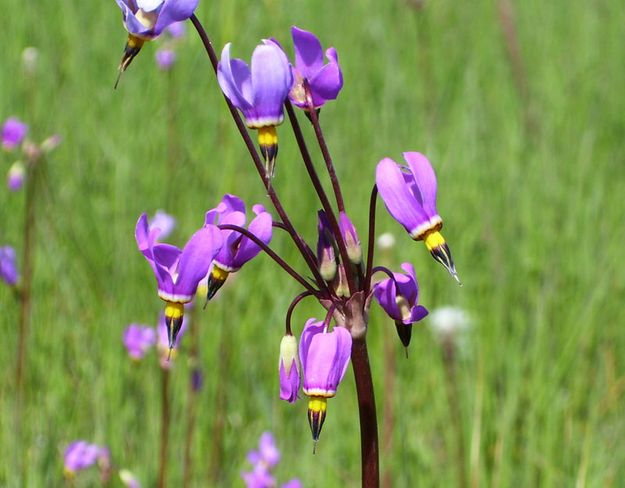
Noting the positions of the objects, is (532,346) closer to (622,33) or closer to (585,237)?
(585,237)

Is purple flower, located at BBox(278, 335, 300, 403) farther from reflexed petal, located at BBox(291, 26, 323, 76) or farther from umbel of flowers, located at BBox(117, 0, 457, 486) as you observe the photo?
reflexed petal, located at BBox(291, 26, 323, 76)

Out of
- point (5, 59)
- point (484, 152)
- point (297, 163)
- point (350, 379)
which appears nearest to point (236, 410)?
point (350, 379)

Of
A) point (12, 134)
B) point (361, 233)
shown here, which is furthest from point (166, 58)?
point (361, 233)

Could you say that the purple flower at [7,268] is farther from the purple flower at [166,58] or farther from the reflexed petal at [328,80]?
the reflexed petal at [328,80]

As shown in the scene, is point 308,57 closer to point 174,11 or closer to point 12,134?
point 174,11

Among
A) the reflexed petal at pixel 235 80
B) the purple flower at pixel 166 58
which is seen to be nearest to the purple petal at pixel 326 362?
the reflexed petal at pixel 235 80

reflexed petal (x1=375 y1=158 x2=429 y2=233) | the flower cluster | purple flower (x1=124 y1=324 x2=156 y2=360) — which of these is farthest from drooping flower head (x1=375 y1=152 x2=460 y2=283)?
purple flower (x1=124 y1=324 x2=156 y2=360)
